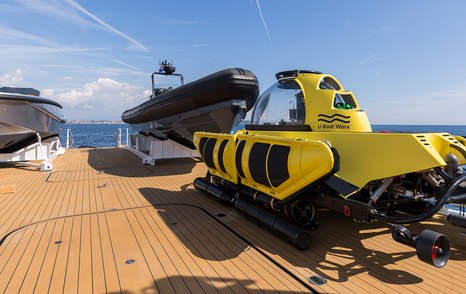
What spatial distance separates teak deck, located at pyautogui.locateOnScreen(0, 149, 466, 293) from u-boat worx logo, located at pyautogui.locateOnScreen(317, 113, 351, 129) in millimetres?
1175

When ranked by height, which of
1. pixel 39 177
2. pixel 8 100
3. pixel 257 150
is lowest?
pixel 39 177

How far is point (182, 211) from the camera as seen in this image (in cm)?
400

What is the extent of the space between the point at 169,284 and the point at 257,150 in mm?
1587

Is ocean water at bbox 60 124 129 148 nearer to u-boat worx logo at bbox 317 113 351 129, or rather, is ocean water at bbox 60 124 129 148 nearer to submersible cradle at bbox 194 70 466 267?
submersible cradle at bbox 194 70 466 267

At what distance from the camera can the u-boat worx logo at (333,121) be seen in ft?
10.0

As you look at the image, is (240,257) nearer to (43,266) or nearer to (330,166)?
(330,166)

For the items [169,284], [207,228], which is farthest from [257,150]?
[169,284]

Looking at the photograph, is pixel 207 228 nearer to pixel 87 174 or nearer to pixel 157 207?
pixel 157 207

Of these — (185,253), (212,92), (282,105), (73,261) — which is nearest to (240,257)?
(185,253)

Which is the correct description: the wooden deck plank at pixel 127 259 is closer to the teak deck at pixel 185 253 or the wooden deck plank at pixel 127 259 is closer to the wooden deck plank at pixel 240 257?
the teak deck at pixel 185 253

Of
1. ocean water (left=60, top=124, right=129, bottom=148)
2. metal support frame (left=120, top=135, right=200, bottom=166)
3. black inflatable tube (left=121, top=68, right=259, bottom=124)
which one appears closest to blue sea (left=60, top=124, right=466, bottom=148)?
ocean water (left=60, top=124, right=129, bottom=148)

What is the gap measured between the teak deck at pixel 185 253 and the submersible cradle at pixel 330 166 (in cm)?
28

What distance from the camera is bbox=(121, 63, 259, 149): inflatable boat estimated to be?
582 cm

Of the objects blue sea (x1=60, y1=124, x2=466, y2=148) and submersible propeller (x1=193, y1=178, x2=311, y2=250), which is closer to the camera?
submersible propeller (x1=193, y1=178, x2=311, y2=250)
